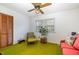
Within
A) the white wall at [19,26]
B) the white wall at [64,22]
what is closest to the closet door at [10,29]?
the white wall at [19,26]

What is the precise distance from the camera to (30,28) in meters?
1.53

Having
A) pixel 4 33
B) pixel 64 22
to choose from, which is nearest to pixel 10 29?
pixel 4 33

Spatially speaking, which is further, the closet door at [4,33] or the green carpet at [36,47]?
the green carpet at [36,47]

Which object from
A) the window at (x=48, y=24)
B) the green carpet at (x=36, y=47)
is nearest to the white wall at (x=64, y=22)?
the window at (x=48, y=24)

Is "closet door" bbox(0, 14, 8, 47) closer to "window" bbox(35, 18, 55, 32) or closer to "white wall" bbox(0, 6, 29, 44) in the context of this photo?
"white wall" bbox(0, 6, 29, 44)

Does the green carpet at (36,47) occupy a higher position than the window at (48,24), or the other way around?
the window at (48,24)

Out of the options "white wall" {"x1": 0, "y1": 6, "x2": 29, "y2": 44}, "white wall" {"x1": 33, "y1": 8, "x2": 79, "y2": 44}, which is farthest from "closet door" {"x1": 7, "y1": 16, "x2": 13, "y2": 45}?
"white wall" {"x1": 33, "y1": 8, "x2": 79, "y2": 44}

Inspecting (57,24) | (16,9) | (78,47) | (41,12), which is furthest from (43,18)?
(78,47)

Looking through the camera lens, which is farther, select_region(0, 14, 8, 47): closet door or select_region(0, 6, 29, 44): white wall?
select_region(0, 6, 29, 44): white wall

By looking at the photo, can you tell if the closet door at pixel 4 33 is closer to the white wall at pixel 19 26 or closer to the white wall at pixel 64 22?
the white wall at pixel 19 26

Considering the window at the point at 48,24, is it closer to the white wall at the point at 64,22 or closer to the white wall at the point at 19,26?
the white wall at the point at 64,22

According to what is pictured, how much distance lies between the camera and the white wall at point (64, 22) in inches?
57.5

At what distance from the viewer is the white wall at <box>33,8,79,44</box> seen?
4.79ft
